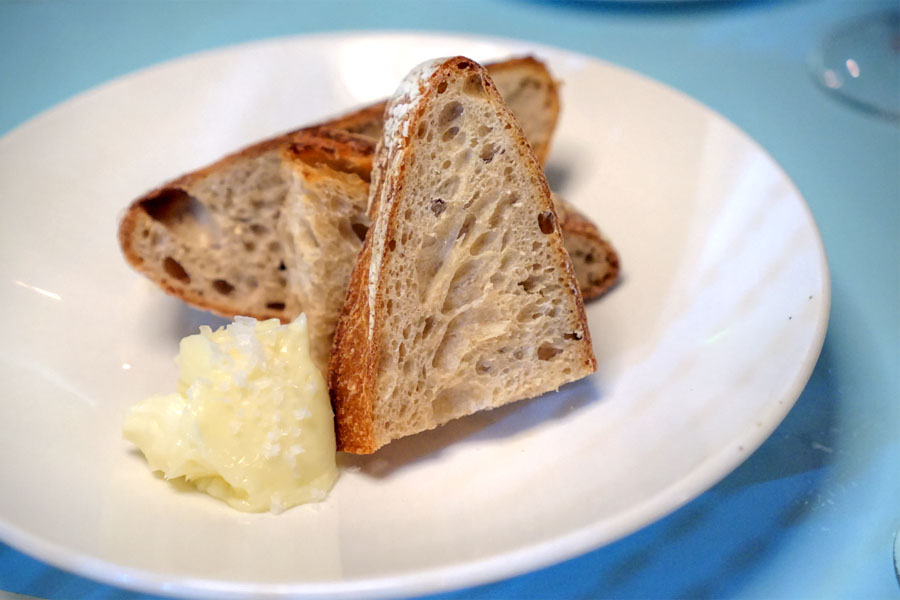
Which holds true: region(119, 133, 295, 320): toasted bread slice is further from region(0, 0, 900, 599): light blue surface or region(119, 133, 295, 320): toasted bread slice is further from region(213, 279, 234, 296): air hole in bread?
region(0, 0, 900, 599): light blue surface

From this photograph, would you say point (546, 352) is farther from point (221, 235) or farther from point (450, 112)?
point (221, 235)

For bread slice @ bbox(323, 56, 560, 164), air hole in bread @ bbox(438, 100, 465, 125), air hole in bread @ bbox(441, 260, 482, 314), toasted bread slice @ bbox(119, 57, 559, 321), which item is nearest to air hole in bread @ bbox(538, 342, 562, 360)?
air hole in bread @ bbox(441, 260, 482, 314)

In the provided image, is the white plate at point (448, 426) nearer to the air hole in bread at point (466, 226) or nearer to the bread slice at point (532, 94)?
the bread slice at point (532, 94)

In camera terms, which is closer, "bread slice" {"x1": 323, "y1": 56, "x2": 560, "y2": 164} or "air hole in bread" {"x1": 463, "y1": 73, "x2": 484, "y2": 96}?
"air hole in bread" {"x1": 463, "y1": 73, "x2": 484, "y2": 96}

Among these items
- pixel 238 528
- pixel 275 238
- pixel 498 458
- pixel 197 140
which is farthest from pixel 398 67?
pixel 238 528

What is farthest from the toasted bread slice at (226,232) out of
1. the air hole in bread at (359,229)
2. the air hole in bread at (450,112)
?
the air hole in bread at (450,112)
